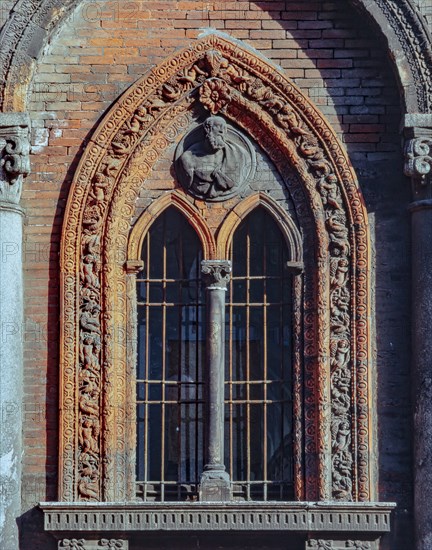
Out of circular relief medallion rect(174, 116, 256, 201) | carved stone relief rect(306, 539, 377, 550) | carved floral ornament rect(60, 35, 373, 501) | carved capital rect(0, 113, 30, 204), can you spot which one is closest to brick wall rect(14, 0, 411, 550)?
carved floral ornament rect(60, 35, 373, 501)

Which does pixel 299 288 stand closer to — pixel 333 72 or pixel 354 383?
pixel 354 383

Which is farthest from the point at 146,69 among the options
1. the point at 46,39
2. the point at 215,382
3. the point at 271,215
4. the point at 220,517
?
the point at 220,517

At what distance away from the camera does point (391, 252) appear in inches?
525

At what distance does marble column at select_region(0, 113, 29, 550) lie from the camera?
42.4 ft

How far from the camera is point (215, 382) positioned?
13.3 m

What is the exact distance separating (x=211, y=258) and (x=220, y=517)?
2.21 meters

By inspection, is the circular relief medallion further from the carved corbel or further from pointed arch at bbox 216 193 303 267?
the carved corbel

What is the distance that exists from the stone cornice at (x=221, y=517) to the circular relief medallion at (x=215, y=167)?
2.68 metres

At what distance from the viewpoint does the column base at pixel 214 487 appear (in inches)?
516

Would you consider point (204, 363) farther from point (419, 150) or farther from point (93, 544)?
point (419, 150)

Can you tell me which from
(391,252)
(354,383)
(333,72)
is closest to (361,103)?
(333,72)

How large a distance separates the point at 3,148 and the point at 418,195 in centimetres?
352

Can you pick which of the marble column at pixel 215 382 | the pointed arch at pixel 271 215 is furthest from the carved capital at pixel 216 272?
the pointed arch at pixel 271 215

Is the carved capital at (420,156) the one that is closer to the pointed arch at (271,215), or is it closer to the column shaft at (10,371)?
the pointed arch at (271,215)
